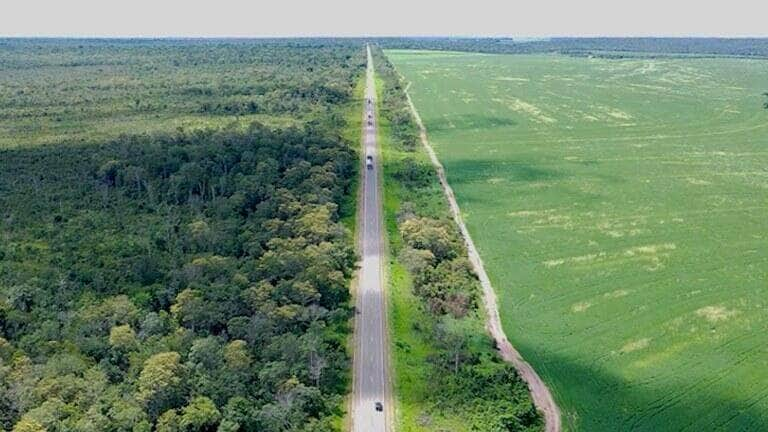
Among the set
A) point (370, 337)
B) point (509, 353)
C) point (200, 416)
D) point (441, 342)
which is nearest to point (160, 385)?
point (200, 416)

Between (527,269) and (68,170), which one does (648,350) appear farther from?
(68,170)

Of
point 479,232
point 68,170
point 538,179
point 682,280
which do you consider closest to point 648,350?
point 682,280

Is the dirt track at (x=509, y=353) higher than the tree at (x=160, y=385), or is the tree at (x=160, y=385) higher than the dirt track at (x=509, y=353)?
the tree at (x=160, y=385)

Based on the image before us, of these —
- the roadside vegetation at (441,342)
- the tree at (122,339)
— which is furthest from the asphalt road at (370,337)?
the tree at (122,339)

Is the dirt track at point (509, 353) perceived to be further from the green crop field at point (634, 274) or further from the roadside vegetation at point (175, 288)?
the roadside vegetation at point (175, 288)

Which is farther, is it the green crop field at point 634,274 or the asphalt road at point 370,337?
the green crop field at point 634,274

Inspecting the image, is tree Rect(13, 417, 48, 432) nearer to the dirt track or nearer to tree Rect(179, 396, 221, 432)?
tree Rect(179, 396, 221, 432)
